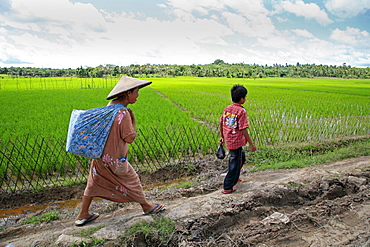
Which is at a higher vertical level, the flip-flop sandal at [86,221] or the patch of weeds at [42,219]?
the flip-flop sandal at [86,221]

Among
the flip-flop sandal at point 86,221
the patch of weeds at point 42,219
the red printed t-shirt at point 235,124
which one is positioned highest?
the red printed t-shirt at point 235,124

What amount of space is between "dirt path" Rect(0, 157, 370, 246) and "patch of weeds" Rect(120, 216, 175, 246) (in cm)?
3

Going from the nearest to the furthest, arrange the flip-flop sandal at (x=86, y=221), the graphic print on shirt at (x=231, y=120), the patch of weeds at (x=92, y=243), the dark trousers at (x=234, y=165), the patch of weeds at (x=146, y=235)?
the patch of weeds at (x=92, y=243)
the patch of weeds at (x=146, y=235)
the flip-flop sandal at (x=86, y=221)
the graphic print on shirt at (x=231, y=120)
the dark trousers at (x=234, y=165)

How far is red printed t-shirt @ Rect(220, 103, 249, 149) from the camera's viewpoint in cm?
298

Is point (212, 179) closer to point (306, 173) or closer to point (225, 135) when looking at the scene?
point (225, 135)

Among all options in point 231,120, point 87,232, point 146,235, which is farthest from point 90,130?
point 231,120

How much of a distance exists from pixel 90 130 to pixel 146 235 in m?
1.08

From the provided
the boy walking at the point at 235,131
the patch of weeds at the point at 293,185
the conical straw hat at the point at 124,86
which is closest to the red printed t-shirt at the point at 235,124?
the boy walking at the point at 235,131

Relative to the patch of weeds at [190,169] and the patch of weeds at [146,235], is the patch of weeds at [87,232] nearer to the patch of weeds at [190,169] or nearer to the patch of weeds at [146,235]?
the patch of weeds at [146,235]

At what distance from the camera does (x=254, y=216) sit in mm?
2811

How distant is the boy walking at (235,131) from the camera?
117 inches

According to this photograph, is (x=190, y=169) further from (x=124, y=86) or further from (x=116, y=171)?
(x=124, y=86)

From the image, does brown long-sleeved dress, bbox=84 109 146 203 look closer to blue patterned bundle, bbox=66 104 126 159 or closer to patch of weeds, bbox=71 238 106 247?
blue patterned bundle, bbox=66 104 126 159

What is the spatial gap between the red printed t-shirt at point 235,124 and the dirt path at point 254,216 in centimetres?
68
